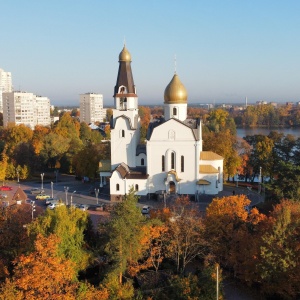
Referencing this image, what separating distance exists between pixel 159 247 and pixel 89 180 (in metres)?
22.8

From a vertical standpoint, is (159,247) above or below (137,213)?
below

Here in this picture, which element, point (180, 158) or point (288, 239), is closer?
point (288, 239)

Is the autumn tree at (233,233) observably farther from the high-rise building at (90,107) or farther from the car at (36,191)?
the high-rise building at (90,107)

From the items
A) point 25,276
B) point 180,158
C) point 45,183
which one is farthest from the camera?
point 45,183

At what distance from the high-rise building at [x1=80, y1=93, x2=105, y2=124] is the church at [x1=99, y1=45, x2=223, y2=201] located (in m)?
87.1

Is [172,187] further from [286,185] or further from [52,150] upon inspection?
[52,150]

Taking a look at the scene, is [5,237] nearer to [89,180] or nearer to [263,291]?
[263,291]

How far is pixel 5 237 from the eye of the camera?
18328 millimetres

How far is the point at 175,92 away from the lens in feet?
106

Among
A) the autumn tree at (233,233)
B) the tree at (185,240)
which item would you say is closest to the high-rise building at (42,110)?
the autumn tree at (233,233)

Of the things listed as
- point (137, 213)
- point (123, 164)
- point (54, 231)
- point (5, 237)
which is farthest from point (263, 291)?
point (123, 164)

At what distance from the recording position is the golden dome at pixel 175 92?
32438 mm

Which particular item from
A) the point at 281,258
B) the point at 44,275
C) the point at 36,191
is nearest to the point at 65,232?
the point at 44,275

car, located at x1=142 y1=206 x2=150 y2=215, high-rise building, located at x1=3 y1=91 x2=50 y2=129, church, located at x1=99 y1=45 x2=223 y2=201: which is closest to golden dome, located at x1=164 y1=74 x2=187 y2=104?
church, located at x1=99 y1=45 x2=223 y2=201
